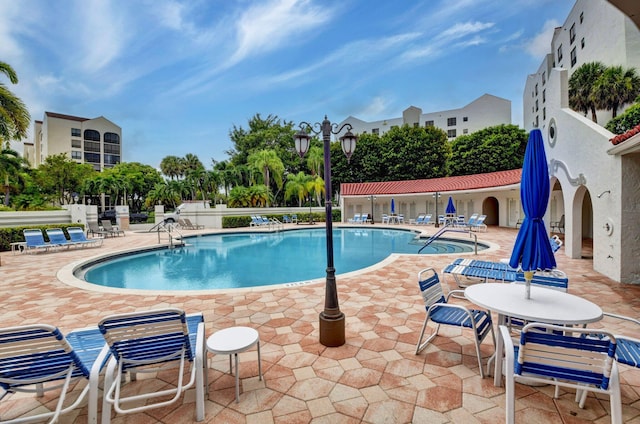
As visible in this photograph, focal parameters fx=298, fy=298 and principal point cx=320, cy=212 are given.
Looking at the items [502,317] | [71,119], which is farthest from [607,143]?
[71,119]

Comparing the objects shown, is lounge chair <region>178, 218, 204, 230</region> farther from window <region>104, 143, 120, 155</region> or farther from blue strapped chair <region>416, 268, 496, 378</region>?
window <region>104, 143, 120, 155</region>

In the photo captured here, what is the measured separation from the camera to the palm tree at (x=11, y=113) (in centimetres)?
994

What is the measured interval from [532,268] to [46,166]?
138 ft

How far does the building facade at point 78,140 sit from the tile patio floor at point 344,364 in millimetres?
60435

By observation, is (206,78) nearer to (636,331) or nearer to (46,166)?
(46,166)

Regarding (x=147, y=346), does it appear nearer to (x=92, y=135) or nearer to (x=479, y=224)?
(x=479, y=224)

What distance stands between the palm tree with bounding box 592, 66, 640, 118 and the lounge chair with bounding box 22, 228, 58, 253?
30441 millimetres

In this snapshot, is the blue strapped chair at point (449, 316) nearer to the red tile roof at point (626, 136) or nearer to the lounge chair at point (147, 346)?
the lounge chair at point (147, 346)

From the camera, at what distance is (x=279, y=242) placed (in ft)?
52.5

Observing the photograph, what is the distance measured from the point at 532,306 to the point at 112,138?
238 ft

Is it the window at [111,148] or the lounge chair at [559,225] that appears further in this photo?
the window at [111,148]

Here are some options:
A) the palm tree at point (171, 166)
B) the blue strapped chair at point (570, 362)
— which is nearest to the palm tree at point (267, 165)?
the palm tree at point (171, 166)

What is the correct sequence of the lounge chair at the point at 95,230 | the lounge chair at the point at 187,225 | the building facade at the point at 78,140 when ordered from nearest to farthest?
the lounge chair at the point at 95,230
the lounge chair at the point at 187,225
the building facade at the point at 78,140

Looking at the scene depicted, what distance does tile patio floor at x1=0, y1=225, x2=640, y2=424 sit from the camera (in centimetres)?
246
